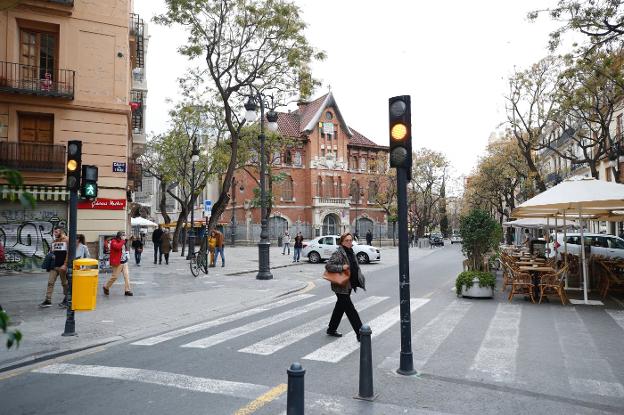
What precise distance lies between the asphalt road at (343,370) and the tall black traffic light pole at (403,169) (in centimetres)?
32

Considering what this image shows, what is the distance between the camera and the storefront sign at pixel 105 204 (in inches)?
734

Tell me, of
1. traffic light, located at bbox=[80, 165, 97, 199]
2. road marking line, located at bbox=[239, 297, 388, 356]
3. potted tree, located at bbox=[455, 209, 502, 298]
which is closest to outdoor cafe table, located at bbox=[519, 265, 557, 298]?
potted tree, located at bbox=[455, 209, 502, 298]

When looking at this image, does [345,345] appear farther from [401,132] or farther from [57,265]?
[57,265]

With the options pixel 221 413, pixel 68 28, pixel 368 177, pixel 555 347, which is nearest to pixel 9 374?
pixel 221 413

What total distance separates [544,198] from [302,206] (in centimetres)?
4644

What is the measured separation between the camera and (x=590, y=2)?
12.4 meters

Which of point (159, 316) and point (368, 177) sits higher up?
point (368, 177)

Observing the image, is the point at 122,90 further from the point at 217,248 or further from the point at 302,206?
the point at 302,206

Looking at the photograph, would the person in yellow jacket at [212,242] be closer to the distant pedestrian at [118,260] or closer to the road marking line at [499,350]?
the distant pedestrian at [118,260]

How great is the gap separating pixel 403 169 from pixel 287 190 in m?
52.0

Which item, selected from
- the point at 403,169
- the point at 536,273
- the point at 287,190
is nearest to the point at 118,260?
the point at 403,169

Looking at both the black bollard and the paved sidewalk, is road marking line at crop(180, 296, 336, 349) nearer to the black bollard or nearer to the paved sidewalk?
the paved sidewalk

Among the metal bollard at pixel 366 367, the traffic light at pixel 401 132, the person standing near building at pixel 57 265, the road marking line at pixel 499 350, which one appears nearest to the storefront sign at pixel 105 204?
the person standing near building at pixel 57 265

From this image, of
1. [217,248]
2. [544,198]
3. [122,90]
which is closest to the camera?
[544,198]
